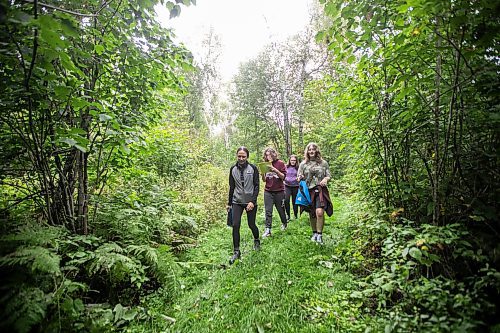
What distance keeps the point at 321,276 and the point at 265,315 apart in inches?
46.6

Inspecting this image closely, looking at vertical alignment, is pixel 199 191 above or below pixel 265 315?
above

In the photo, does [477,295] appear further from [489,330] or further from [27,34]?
[27,34]

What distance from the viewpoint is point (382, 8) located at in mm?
2891

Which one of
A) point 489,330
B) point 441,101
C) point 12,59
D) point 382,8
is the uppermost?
point 382,8

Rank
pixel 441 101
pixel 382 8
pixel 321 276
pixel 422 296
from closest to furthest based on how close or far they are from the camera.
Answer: pixel 422 296 < pixel 441 101 < pixel 382 8 < pixel 321 276

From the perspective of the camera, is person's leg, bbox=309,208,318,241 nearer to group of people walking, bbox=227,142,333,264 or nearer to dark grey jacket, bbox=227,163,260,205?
group of people walking, bbox=227,142,333,264

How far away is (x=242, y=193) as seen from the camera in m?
4.96

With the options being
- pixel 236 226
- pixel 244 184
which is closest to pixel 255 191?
pixel 244 184

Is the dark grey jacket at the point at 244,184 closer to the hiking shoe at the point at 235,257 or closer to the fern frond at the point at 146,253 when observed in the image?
the hiking shoe at the point at 235,257

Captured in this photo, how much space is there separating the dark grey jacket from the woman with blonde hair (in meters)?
1.10

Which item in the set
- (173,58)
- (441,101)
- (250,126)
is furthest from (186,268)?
(250,126)

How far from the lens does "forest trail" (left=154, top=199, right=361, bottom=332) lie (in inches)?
107

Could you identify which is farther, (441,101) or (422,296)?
(441,101)

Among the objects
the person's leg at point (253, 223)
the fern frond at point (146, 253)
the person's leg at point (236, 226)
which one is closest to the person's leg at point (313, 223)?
the person's leg at point (253, 223)
